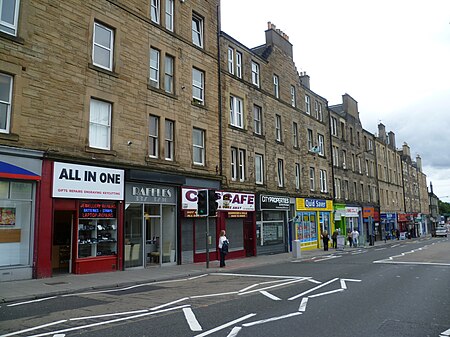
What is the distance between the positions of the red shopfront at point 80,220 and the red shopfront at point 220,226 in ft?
13.6

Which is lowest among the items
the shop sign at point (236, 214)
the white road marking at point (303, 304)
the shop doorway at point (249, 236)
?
the white road marking at point (303, 304)

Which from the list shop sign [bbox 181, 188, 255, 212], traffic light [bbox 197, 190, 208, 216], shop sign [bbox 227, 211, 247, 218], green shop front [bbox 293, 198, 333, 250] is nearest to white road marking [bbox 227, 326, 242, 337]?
traffic light [bbox 197, 190, 208, 216]

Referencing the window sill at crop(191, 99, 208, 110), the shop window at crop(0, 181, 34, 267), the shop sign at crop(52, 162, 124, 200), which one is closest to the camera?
the shop window at crop(0, 181, 34, 267)

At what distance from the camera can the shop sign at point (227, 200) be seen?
2002cm

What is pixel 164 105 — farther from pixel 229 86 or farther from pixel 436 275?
pixel 436 275

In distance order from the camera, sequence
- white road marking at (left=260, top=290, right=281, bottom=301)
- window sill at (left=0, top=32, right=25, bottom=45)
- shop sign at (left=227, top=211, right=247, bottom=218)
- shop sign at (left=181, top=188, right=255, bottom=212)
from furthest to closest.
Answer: shop sign at (left=227, top=211, right=247, bottom=218) → shop sign at (left=181, top=188, right=255, bottom=212) → window sill at (left=0, top=32, right=25, bottom=45) → white road marking at (left=260, top=290, right=281, bottom=301)

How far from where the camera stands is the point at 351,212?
4188 centimetres

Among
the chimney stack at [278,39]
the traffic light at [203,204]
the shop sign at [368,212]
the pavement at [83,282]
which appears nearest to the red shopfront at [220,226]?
the traffic light at [203,204]

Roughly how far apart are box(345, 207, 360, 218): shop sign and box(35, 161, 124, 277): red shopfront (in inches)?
1163

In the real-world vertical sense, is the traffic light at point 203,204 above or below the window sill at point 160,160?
below

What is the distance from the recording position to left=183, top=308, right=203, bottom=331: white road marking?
22.5 feet

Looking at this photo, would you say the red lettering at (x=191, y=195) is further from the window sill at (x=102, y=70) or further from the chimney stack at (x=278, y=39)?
the chimney stack at (x=278, y=39)

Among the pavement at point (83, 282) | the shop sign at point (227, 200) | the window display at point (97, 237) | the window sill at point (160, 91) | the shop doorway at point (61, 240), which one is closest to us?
the pavement at point (83, 282)

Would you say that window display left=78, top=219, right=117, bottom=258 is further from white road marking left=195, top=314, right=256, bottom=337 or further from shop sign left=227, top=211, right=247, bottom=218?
white road marking left=195, top=314, right=256, bottom=337
